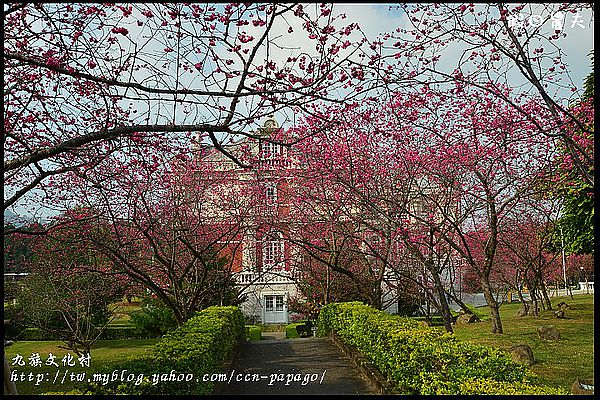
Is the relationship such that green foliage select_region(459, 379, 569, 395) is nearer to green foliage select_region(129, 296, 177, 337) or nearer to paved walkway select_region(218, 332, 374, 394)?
paved walkway select_region(218, 332, 374, 394)

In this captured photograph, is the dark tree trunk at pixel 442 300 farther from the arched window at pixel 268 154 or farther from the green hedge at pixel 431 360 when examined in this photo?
the arched window at pixel 268 154

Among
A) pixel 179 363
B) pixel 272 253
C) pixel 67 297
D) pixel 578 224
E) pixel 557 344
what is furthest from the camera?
pixel 272 253

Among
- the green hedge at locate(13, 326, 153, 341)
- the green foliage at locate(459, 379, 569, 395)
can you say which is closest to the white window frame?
the green hedge at locate(13, 326, 153, 341)

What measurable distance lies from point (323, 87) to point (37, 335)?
1473 centimetres

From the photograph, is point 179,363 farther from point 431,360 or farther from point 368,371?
point 368,371

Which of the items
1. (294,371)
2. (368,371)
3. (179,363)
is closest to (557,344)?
(368,371)

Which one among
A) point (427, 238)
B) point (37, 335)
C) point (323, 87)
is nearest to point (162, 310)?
point (37, 335)

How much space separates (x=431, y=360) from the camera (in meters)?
5.13

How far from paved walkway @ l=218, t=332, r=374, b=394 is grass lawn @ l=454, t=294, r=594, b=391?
1.95 m

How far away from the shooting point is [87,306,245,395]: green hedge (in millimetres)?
4082

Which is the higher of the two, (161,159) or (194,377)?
(161,159)

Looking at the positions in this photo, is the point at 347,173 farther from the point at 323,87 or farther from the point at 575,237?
the point at 575,237

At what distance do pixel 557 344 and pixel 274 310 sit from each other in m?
12.6

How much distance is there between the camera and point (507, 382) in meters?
4.01
